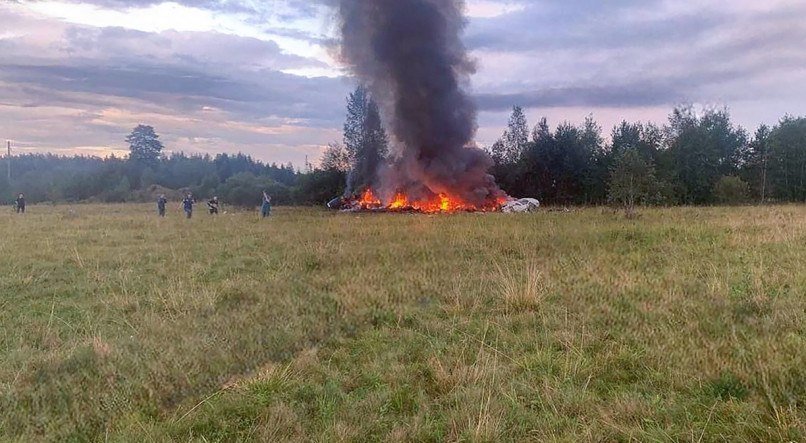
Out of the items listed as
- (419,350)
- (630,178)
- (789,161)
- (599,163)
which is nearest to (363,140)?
(599,163)

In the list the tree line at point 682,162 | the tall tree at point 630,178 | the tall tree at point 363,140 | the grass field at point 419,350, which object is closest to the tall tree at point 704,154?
the tree line at point 682,162

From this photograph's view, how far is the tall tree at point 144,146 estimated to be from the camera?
103 meters

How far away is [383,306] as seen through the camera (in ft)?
26.6

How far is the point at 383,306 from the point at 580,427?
428cm

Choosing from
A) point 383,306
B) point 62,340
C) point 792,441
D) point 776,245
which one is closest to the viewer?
point 792,441

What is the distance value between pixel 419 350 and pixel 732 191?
4223 centimetres

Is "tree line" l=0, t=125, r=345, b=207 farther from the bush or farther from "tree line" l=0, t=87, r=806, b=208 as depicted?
the bush

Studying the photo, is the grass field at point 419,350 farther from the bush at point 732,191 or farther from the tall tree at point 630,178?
the bush at point 732,191

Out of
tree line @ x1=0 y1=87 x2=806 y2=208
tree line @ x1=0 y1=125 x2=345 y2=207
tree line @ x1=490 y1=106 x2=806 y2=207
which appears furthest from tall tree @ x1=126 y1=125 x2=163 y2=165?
tree line @ x1=490 y1=106 x2=806 y2=207

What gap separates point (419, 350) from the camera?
20.3 ft

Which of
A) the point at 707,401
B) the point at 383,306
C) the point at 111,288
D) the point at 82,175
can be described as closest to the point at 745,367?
the point at 707,401

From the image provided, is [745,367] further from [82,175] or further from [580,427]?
[82,175]

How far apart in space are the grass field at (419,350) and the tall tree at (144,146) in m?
102

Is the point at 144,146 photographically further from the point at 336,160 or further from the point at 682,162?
the point at 682,162
